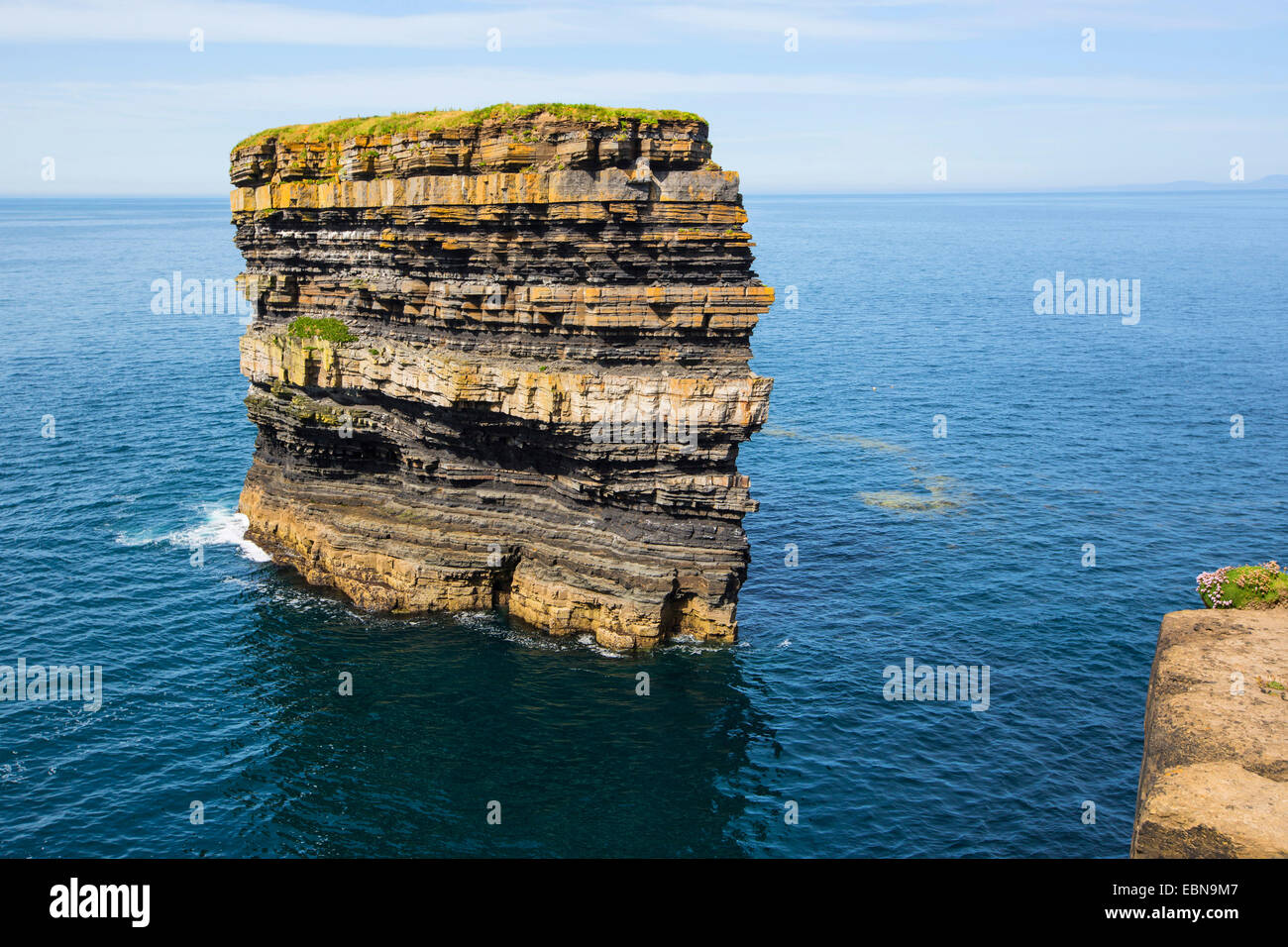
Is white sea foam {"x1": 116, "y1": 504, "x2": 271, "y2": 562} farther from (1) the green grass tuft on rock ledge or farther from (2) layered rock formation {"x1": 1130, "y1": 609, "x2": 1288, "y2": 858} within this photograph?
(2) layered rock formation {"x1": 1130, "y1": 609, "x2": 1288, "y2": 858}

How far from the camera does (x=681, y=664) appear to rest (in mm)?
52812

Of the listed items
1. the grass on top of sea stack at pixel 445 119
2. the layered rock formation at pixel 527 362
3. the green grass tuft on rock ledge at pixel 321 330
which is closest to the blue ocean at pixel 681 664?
the layered rock formation at pixel 527 362

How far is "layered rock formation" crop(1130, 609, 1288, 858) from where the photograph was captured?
28.5 m

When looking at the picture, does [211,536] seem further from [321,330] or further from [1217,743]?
[1217,743]

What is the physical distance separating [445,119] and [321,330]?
51.9 ft

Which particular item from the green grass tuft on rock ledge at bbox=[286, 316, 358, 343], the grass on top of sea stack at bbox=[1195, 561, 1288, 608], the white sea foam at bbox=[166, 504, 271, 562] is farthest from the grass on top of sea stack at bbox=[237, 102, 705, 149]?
the grass on top of sea stack at bbox=[1195, 561, 1288, 608]

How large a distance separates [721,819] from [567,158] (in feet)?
108

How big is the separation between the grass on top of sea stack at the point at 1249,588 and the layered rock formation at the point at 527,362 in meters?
22.5

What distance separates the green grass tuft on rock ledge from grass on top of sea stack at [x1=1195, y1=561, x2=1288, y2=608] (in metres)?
48.8

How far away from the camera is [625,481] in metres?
55.5

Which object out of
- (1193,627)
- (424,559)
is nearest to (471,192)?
(424,559)

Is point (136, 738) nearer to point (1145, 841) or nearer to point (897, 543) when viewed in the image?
point (1145, 841)

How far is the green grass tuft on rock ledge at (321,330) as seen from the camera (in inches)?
2477

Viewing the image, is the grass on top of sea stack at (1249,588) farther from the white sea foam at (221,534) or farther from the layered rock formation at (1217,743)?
the white sea foam at (221,534)
